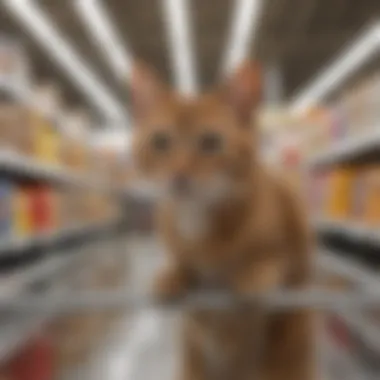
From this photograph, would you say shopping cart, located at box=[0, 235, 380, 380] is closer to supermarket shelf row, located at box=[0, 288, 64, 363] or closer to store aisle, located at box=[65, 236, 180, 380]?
store aisle, located at box=[65, 236, 180, 380]

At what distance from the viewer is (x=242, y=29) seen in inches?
63.8

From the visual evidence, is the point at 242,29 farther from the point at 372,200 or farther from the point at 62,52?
the point at 372,200

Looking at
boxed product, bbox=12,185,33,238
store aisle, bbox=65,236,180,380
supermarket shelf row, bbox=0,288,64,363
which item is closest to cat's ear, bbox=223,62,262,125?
store aisle, bbox=65,236,180,380

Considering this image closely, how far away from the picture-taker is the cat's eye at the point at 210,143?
1288mm

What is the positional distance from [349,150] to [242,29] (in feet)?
4.78

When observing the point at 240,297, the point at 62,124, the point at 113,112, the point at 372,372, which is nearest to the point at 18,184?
the point at 62,124

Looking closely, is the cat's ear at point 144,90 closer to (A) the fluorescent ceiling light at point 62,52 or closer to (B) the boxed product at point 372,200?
(A) the fluorescent ceiling light at point 62,52

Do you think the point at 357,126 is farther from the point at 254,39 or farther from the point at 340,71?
the point at 254,39

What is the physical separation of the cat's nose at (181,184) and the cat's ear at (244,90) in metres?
0.14

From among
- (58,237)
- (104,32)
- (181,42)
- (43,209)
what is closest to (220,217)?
(104,32)

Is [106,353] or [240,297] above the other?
[240,297]

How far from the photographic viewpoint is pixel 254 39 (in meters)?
1.68

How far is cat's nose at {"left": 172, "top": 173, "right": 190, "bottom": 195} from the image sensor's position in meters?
1.25

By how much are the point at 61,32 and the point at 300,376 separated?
80 centimetres
